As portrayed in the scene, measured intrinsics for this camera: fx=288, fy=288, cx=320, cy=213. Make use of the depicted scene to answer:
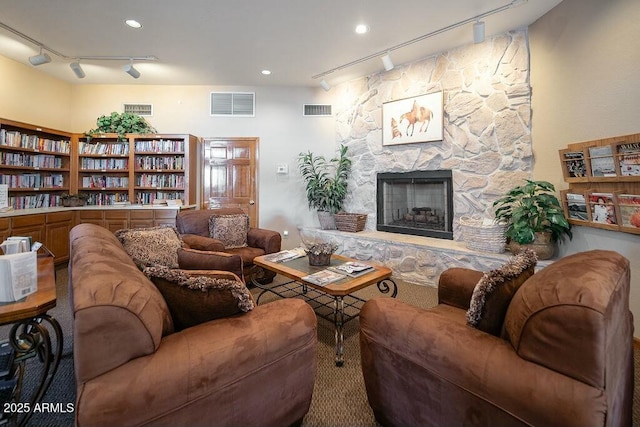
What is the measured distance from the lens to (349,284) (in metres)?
2.04

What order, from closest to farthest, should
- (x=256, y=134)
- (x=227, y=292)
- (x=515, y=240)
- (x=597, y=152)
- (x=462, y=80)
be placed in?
(x=227, y=292), (x=597, y=152), (x=515, y=240), (x=462, y=80), (x=256, y=134)

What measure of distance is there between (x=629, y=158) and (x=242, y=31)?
375 centimetres

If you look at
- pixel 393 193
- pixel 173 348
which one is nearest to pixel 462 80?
pixel 393 193

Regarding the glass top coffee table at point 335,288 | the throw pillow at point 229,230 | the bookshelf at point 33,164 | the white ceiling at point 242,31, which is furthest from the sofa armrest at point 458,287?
the bookshelf at point 33,164

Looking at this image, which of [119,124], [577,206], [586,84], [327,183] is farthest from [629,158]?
[119,124]

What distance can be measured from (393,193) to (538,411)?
146 inches

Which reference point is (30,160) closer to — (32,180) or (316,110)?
(32,180)

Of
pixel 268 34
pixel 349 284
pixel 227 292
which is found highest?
pixel 268 34

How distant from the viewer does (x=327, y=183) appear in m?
4.69

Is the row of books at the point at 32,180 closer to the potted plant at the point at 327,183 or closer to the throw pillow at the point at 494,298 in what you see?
the potted plant at the point at 327,183

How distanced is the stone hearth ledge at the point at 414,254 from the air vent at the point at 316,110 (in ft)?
7.10

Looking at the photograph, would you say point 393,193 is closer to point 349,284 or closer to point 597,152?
point 597,152

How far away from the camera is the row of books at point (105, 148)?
4.75 metres

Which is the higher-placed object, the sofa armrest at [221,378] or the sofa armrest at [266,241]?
the sofa armrest at [266,241]
